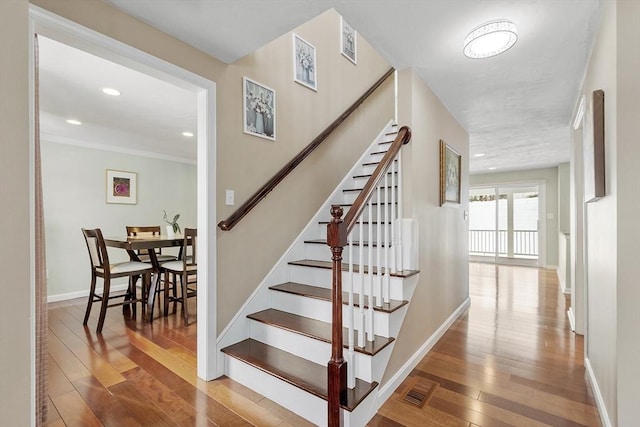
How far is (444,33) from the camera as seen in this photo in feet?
5.70

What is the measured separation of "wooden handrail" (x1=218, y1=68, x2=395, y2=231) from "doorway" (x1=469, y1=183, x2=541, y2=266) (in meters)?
5.68

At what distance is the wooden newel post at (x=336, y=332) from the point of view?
1.48 m

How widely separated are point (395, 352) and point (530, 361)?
1.25 m

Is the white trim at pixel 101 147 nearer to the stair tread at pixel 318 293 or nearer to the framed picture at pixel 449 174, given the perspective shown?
the stair tread at pixel 318 293

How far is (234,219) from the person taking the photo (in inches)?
82.0

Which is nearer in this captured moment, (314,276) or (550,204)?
(314,276)

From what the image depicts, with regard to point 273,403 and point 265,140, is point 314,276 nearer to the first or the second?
point 273,403

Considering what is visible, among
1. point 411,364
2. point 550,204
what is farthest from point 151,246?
point 550,204

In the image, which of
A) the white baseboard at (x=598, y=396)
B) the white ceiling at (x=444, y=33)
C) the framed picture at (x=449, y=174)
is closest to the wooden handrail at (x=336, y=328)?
the white ceiling at (x=444, y=33)

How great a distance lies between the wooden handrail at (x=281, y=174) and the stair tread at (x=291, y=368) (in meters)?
0.86

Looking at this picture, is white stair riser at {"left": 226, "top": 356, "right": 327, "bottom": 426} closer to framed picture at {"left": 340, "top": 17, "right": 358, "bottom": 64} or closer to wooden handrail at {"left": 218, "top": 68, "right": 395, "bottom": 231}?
wooden handrail at {"left": 218, "top": 68, "right": 395, "bottom": 231}

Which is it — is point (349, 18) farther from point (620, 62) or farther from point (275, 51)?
Result: point (620, 62)

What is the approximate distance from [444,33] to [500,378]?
2306 mm

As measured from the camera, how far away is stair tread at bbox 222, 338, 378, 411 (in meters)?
1.57
